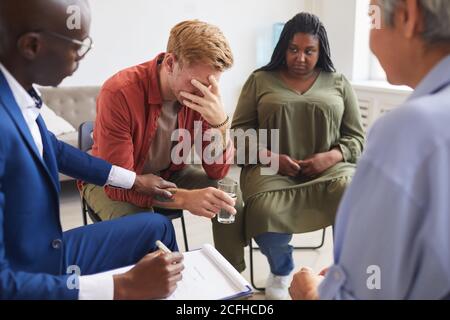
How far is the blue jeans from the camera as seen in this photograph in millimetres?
1884

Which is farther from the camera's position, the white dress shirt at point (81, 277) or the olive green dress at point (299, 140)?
the olive green dress at point (299, 140)

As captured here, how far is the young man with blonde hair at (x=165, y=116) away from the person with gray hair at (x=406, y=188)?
780 millimetres

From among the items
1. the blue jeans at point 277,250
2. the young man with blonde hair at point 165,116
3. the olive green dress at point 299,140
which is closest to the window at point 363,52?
the olive green dress at point 299,140

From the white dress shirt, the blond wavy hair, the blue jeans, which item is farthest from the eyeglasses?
the blue jeans

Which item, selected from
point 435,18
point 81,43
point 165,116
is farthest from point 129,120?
point 435,18

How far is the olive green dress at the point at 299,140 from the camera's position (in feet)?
5.95

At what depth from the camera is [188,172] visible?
1.81 meters

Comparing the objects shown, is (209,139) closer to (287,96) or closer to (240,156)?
(240,156)

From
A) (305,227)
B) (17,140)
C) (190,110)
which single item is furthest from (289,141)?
(17,140)

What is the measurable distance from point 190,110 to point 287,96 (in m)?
0.56

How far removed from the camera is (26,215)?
2.89 feet

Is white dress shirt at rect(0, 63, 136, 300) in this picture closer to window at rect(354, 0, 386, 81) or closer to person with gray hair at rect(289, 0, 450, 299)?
person with gray hair at rect(289, 0, 450, 299)

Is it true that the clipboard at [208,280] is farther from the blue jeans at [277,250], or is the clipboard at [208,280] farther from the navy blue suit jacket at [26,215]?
the blue jeans at [277,250]
